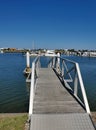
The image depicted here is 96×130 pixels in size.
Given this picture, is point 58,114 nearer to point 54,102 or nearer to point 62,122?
point 62,122

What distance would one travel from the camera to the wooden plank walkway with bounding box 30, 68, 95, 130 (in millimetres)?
4691

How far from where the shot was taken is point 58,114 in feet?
17.6

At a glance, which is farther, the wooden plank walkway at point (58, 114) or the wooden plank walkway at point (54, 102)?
the wooden plank walkway at point (54, 102)

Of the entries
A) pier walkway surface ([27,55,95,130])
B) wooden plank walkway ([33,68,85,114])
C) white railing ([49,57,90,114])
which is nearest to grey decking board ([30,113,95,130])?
pier walkway surface ([27,55,95,130])

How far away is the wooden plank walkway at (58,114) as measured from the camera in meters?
4.69

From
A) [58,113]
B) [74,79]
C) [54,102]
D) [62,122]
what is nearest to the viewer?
[62,122]

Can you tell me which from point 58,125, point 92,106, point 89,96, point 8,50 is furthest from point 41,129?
point 8,50

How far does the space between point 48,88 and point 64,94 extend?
1246 mm

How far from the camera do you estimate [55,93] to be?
25.4ft

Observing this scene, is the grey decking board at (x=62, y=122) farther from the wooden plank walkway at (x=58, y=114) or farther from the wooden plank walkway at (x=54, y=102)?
the wooden plank walkway at (x=54, y=102)

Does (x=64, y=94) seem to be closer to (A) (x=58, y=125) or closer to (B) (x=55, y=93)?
(B) (x=55, y=93)

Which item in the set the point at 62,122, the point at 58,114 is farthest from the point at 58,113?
the point at 62,122

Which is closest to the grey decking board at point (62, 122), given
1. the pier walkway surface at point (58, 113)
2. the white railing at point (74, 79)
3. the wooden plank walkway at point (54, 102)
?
the pier walkway surface at point (58, 113)

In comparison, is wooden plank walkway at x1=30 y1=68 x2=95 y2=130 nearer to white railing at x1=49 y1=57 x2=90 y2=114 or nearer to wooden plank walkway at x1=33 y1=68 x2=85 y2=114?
wooden plank walkway at x1=33 y1=68 x2=85 y2=114
